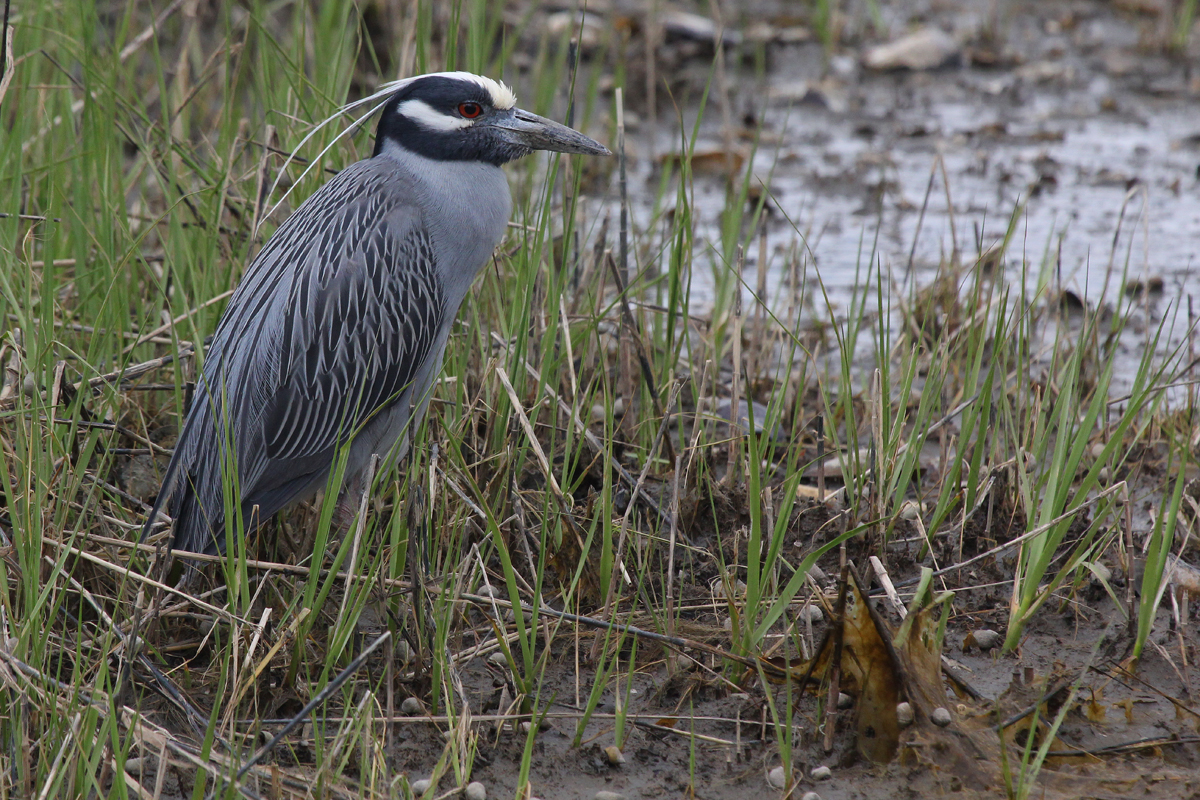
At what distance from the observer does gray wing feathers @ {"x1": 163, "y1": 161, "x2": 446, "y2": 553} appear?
3551 mm

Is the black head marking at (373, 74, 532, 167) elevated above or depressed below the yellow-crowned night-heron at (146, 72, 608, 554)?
above

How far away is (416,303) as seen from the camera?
3676mm

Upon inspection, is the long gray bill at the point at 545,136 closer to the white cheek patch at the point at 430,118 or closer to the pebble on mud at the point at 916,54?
the white cheek patch at the point at 430,118

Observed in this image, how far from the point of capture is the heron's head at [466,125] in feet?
12.4

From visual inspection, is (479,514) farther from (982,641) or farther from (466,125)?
(982,641)

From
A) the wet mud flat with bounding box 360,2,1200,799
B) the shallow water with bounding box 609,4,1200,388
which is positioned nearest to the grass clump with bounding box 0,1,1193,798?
the wet mud flat with bounding box 360,2,1200,799

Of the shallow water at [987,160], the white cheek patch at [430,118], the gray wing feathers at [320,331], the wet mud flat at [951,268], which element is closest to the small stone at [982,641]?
the wet mud flat at [951,268]

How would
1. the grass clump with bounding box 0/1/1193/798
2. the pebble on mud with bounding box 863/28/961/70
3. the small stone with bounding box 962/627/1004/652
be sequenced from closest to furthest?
the grass clump with bounding box 0/1/1193/798 < the small stone with bounding box 962/627/1004/652 < the pebble on mud with bounding box 863/28/961/70

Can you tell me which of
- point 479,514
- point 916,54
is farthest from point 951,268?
point 916,54

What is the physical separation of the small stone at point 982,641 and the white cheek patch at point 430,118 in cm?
207

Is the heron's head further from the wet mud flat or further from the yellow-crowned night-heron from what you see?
the wet mud flat

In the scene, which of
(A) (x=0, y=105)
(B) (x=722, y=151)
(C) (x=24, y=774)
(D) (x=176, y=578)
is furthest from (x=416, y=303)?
(B) (x=722, y=151)

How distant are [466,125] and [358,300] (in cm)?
64

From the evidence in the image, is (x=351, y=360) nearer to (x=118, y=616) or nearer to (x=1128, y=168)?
(x=118, y=616)
